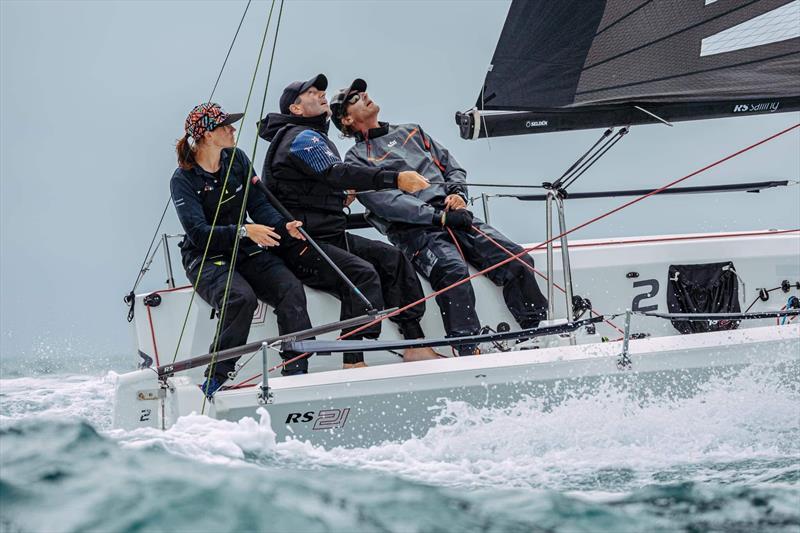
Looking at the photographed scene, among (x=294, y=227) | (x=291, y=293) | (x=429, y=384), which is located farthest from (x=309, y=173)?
(x=429, y=384)

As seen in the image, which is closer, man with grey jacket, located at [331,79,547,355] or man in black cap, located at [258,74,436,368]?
man in black cap, located at [258,74,436,368]

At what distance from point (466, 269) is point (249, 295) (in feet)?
3.12

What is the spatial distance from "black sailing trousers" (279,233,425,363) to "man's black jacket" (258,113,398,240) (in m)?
0.10

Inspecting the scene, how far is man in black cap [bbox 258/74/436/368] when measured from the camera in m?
3.73

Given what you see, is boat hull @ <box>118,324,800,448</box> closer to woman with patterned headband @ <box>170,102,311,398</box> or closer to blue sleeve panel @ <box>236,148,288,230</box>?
woman with patterned headband @ <box>170,102,311,398</box>

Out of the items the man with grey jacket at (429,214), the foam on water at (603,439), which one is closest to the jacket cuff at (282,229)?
the man with grey jacket at (429,214)

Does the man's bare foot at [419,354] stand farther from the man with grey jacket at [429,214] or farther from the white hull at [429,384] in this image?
the white hull at [429,384]

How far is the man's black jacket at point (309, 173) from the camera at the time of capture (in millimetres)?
3762

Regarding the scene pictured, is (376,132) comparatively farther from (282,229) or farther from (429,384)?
(429,384)

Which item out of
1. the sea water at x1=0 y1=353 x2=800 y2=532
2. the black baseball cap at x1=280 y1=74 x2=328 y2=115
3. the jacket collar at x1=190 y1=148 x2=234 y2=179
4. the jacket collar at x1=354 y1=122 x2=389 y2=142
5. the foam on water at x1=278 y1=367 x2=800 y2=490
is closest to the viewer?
the sea water at x1=0 y1=353 x2=800 y2=532

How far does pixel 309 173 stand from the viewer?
12.5 ft

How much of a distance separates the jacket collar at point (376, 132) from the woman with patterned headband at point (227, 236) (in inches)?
23.9

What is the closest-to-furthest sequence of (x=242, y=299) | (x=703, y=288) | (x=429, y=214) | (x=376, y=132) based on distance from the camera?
(x=242, y=299) < (x=429, y=214) < (x=376, y=132) < (x=703, y=288)

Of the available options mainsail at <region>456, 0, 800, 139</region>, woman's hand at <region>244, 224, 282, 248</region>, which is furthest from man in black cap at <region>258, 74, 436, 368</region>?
mainsail at <region>456, 0, 800, 139</region>
